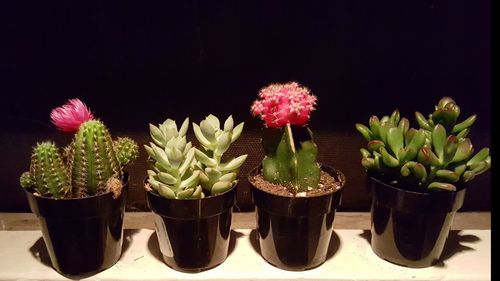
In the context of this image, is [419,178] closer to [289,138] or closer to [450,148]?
[450,148]

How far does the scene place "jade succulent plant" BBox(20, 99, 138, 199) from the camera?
79 cm

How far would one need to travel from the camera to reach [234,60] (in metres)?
1.01

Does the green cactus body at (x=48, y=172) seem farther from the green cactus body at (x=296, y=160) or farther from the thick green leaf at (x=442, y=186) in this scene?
the thick green leaf at (x=442, y=186)

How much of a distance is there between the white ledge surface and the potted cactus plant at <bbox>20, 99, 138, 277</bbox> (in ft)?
0.17

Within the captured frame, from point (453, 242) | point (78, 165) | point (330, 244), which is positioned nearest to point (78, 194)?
point (78, 165)

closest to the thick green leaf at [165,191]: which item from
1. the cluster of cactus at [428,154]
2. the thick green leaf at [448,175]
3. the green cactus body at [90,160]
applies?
the green cactus body at [90,160]

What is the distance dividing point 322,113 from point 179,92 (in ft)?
1.06

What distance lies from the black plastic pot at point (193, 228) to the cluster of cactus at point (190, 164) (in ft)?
0.06

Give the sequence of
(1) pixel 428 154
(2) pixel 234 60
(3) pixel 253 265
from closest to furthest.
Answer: (1) pixel 428 154
(3) pixel 253 265
(2) pixel 234 60

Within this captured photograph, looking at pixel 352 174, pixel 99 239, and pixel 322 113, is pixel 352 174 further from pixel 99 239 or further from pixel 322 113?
pixel 99 239

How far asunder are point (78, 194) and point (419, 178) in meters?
Answer: 0.60

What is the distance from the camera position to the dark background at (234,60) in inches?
38.6

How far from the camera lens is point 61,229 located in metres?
0.80

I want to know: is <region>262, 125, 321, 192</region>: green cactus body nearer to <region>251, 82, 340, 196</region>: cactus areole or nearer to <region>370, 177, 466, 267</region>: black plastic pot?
<region>251, 82, 340, 196</region>: cactus areole
